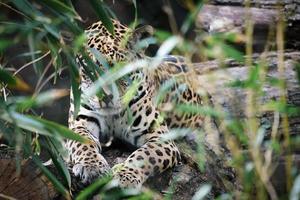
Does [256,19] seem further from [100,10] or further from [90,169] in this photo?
[100,10]

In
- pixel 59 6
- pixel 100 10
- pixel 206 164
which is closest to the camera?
pixel 59 6

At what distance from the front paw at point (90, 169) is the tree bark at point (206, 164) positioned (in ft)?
0.35

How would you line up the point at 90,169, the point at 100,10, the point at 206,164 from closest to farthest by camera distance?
the point at 100,10 → the point at 90,169 → the point at 206,164

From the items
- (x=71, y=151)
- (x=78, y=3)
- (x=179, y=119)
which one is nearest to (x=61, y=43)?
(x=71, y=151)

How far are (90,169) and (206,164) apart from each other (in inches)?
34.0

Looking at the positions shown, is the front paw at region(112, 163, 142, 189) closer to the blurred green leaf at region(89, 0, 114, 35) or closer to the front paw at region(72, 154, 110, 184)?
the front paw at region(72, 154, 110, 184)

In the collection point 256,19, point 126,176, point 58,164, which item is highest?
point 58,164

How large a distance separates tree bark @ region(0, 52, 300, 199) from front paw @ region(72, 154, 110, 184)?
11 centimetres

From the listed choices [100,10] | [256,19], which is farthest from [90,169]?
[256,19]

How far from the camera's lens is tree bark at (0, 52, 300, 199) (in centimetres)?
436

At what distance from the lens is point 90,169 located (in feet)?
17.1

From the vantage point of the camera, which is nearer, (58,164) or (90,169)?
(58,164)

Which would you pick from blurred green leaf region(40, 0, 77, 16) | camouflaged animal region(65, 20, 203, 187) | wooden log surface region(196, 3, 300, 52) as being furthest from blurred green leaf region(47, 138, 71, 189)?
wooden log surface region(196, 3, 300, 52)

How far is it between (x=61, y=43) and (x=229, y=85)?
Result: 1056mm
